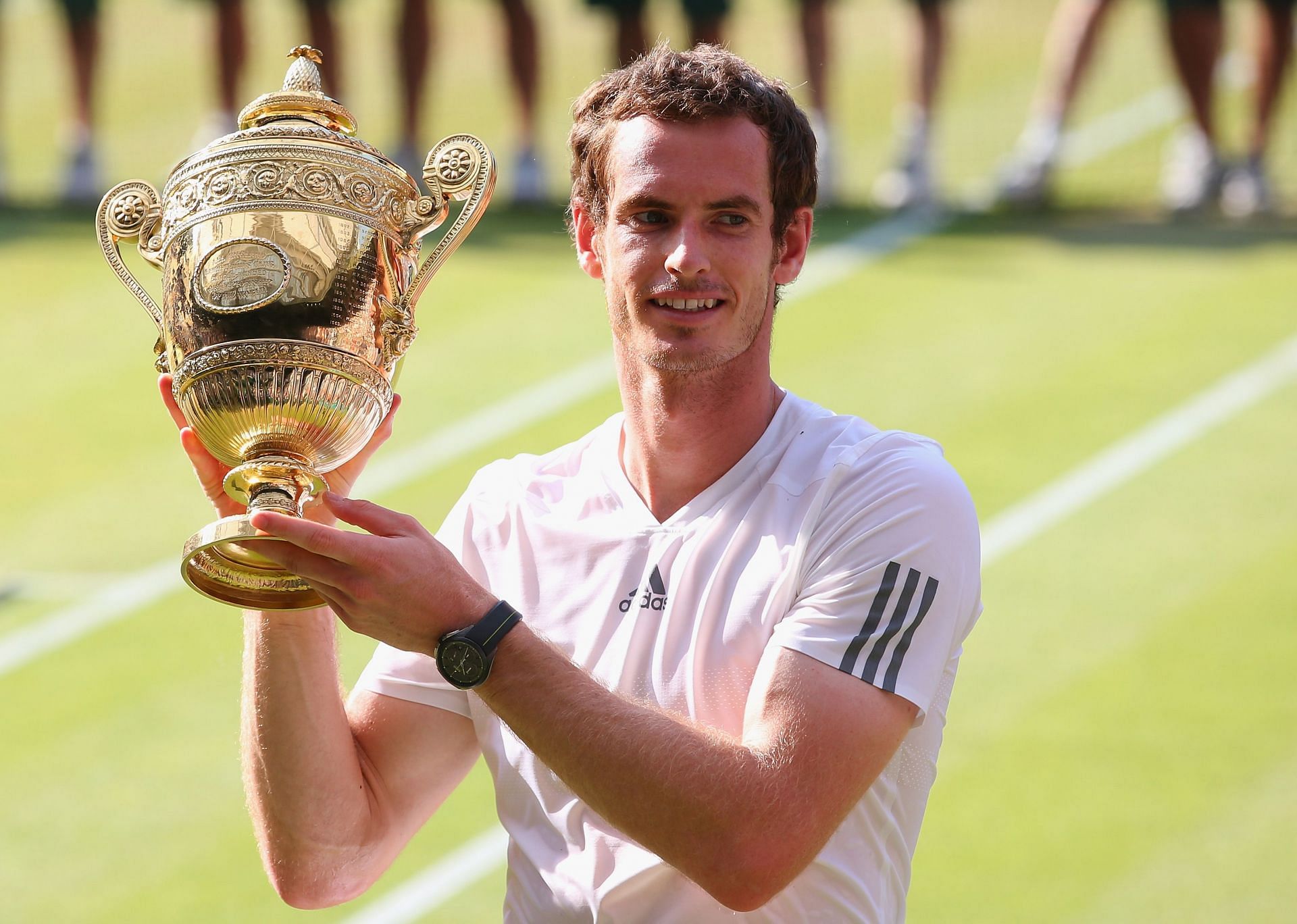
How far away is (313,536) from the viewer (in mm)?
2557

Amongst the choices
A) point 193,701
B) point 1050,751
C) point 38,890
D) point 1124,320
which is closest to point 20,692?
point 193,701

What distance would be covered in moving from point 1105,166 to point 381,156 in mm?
9357

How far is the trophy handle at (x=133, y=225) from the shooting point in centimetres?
307

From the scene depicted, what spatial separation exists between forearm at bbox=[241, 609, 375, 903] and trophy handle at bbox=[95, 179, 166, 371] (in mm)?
493

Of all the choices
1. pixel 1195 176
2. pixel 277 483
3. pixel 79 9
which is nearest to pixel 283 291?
pixel 277 483

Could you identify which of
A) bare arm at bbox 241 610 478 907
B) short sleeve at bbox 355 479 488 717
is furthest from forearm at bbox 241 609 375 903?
short sleeve at bbox 355 479 488 717

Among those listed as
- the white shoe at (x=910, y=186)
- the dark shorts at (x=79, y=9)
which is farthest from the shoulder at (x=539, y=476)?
the dark shorts at (x=79, y=9)

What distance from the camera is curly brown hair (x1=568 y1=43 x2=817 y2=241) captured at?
2.84 meters

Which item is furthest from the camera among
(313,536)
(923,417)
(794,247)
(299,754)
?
(923,417)

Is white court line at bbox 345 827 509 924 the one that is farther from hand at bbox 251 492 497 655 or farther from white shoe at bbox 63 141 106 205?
white shoe at bbox 63 141 106 205

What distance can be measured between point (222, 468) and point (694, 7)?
7936 mm

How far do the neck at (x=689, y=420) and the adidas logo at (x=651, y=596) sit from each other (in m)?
0.14

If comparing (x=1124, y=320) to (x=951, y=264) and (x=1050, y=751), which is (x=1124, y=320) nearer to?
(x=951, y=264)

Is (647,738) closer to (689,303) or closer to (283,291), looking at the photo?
(689,303)
